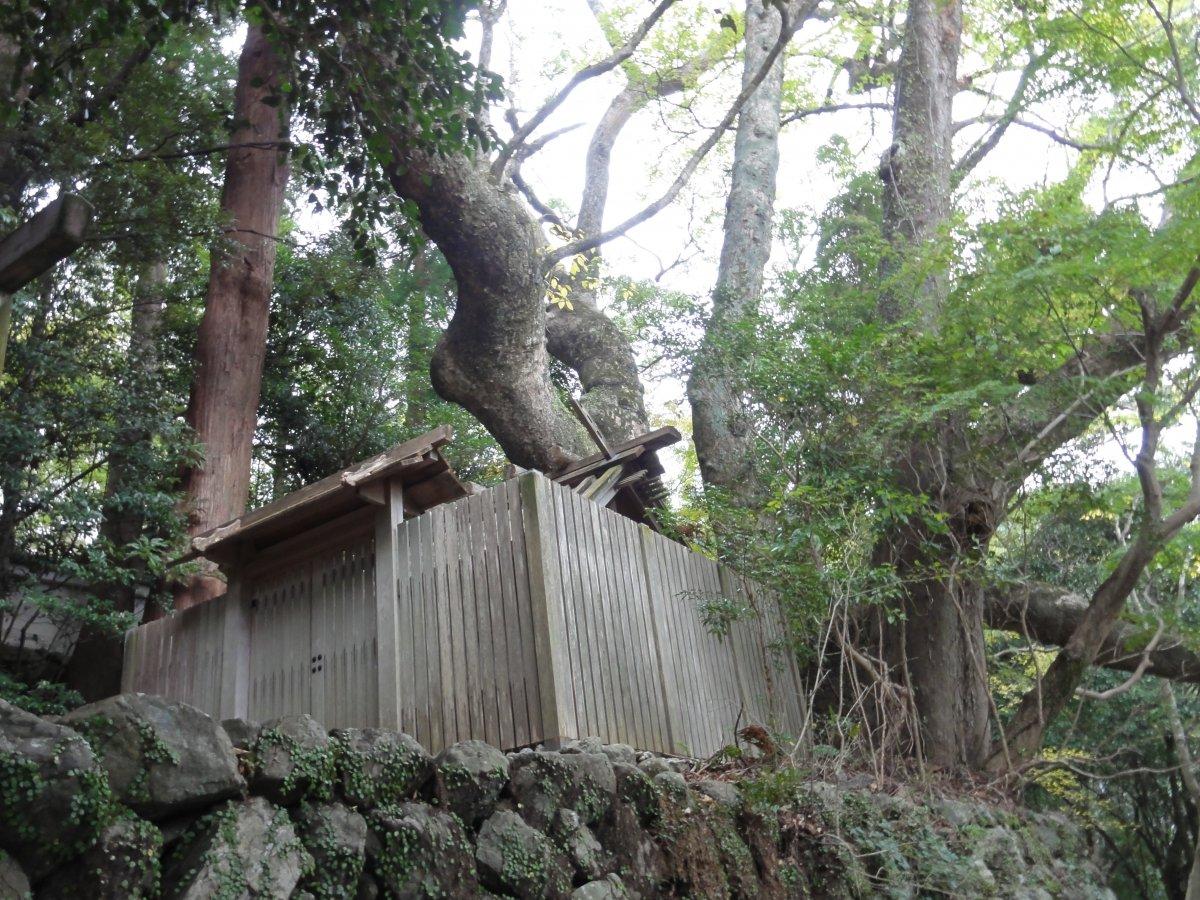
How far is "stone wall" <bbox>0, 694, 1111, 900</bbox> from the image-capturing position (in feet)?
9.61

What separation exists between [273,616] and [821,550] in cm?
376

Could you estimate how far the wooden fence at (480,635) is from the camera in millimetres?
6031

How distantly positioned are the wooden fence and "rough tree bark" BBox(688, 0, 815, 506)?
253 centimetres

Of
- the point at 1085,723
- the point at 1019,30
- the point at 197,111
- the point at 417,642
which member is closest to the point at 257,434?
the point at 197,111

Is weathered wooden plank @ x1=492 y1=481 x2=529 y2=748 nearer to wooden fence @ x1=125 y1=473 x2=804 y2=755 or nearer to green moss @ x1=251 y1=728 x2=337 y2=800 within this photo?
wooden fence @ x1=125 y1=473 x2=804 y2=755

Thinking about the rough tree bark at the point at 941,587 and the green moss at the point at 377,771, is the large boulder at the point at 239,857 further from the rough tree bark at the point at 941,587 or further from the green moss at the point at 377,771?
the rough tree bark at the point at 941,587

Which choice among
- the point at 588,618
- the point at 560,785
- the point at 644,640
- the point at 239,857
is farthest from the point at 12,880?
the point at 644,640

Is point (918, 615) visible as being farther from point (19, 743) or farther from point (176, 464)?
point (19, 743)

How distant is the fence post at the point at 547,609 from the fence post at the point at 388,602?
921mm

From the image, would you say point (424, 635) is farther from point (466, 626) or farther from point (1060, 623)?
point (1060, 623)

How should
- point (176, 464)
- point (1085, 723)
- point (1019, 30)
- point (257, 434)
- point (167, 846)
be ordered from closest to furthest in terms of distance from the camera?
point (167, 846)
point (176, 464)
point (1019, 30)
point (257, 434)
point (1085, 723)

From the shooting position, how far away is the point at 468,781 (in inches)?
171

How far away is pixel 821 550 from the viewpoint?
788cm

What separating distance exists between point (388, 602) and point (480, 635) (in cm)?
67
